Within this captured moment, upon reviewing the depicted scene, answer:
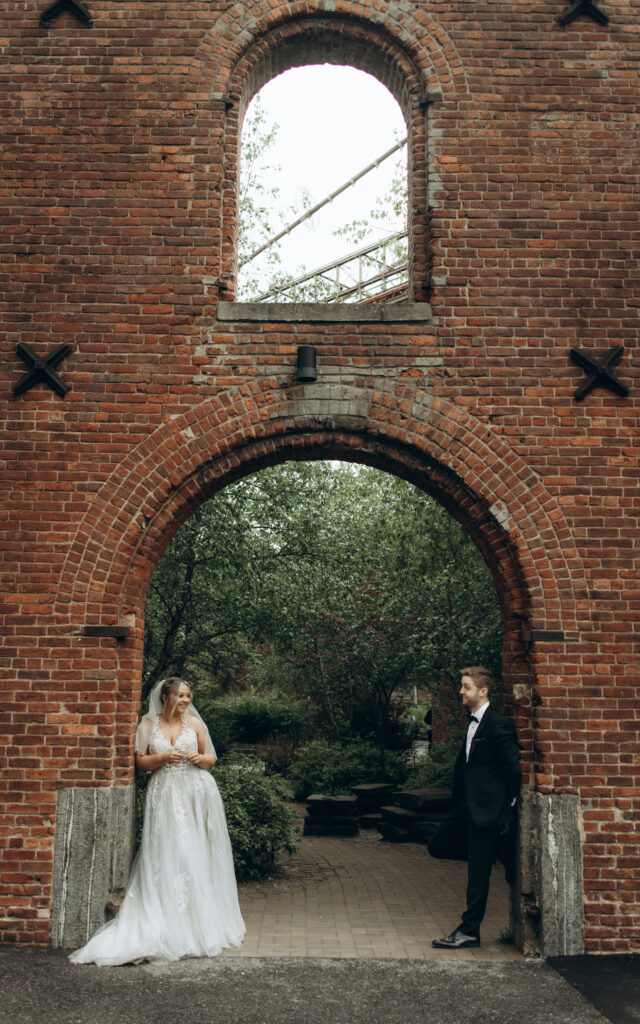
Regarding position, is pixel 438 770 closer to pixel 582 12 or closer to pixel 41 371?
pixel 41 371

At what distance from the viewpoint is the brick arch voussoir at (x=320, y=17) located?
694 cm

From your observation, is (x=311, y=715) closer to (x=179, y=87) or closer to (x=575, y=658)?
(x=575, y=658)

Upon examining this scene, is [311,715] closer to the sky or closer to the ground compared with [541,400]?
closer to the ground

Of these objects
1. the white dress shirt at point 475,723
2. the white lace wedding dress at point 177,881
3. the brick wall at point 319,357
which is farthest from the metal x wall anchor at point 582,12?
the white lace wedding dress at point 177,881

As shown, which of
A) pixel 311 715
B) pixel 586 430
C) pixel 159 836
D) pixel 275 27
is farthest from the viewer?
pixel 311 715

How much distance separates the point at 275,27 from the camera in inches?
281

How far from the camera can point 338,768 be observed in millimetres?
13766

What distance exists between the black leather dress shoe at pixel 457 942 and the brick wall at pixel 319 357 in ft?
2.65

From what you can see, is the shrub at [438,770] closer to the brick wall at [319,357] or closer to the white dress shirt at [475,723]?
the white dress shirt at [475,723]

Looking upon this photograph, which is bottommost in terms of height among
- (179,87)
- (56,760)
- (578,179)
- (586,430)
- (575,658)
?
(56,760)

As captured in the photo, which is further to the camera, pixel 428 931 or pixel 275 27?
pixel 275 27

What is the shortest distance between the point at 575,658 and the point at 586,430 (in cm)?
176

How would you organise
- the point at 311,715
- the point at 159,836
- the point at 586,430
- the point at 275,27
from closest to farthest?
the point at 159,836
the point at 586,430
the point at 275,27
the point at 311,715

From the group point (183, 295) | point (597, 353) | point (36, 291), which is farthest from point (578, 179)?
point (36, 291)
